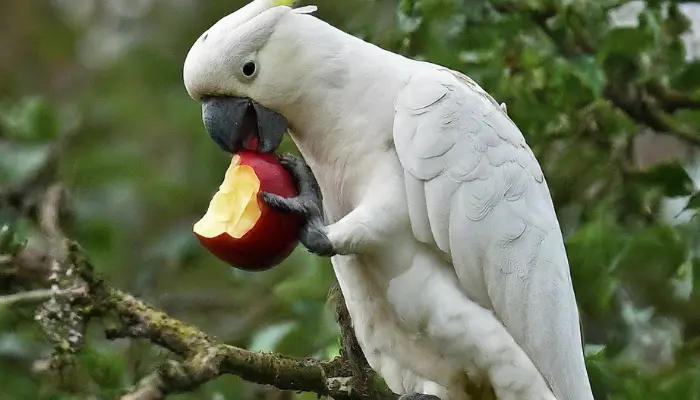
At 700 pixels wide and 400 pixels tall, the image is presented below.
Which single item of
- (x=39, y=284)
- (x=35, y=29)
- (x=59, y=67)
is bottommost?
(x=59, y=67)

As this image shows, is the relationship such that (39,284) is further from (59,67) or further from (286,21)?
(59,67)

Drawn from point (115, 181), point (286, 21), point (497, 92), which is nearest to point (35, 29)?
point (115, 181)

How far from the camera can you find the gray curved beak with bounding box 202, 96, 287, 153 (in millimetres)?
1382

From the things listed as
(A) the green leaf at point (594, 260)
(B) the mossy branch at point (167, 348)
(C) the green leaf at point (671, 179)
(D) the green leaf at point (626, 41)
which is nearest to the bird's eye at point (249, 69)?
(B) the mossy branch at point (167, 348)

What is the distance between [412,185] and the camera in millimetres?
1379

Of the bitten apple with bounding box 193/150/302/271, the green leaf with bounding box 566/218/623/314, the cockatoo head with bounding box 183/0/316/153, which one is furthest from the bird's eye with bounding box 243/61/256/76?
the green leaf with bounding box 566/218/623/314

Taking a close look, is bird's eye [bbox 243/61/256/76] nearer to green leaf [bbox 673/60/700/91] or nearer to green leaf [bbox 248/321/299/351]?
green leaf [bbox 248/321/299/351]

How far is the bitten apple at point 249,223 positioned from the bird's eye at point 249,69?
14 centimetres

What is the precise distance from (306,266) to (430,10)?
0.72m

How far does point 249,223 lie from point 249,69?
10.1 inches

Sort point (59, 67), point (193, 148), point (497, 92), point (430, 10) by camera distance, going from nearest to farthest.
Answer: point (430, 10) < point (497, 92) < point (193, 148) < point (59, 67)

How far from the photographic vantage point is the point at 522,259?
1.46 meters

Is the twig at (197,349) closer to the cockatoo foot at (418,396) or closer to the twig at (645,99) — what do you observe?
the cockatoo foot at (418,396)

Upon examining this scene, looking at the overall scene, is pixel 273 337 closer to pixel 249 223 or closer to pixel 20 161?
pixel 249 223
